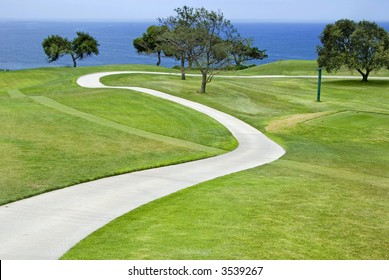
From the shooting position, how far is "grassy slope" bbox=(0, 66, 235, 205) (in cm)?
1928

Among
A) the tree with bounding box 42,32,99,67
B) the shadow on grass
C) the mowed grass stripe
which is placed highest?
the tree with bounding box 42,32,99,67

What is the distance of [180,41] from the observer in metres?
50.3

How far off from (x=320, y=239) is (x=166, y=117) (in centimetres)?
2356

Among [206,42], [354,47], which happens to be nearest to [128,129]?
[206,42]

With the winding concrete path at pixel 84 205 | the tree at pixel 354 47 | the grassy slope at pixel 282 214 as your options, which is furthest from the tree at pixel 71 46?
the winding concrete path at pixel 84 205

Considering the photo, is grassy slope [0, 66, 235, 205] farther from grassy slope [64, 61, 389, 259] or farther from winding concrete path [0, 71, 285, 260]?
grassy slope [64, 61, 389, 259]

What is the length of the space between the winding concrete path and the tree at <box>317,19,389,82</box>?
46844 millimetres

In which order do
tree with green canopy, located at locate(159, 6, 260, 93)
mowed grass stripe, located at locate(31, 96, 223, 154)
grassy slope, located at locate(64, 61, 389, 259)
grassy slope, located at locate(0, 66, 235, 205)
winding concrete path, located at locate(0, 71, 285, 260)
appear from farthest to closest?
tree with green canopy, located at locate(159, 6, 260, 93), mowed grass stripe, located at locate(31, 96, 223, 154), grassy slope, located at locate(0, 66, 235, 205), winding concrete path, located at locate(0, 71, 285, 260), grassy slope, located at locate(64, 61, 389, 259)

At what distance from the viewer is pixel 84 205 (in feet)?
52.0

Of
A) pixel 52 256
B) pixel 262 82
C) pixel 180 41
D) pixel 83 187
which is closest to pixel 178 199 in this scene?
pixel 83 187

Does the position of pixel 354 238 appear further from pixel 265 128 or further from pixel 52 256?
pixel 265 128

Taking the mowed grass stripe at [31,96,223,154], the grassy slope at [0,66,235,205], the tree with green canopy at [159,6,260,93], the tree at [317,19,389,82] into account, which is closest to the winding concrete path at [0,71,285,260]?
the grassy slope at [0,66,235,205]

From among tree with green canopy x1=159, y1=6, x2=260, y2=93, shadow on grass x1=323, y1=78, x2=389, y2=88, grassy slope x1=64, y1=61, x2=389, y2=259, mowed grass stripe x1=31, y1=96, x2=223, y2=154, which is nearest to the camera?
grassy slope x1=64, y1=61, x2=389, y2=259

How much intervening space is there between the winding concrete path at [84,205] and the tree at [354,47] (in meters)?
46.8
